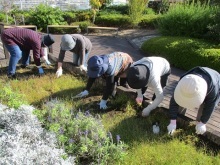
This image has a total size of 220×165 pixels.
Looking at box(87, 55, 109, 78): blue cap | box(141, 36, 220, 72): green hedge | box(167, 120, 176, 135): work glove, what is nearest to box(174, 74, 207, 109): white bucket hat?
box(167, 120, 176, 135): work glove

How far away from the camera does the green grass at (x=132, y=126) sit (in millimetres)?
2770

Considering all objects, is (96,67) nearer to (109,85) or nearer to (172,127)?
(109,85)

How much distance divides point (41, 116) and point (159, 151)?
53.4 inches

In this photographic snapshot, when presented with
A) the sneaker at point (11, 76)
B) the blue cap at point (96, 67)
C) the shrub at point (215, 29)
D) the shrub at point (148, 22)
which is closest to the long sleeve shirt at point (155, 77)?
the blue cap at point (96, 67)

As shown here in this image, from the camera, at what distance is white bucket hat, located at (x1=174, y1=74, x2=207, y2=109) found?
268 cm

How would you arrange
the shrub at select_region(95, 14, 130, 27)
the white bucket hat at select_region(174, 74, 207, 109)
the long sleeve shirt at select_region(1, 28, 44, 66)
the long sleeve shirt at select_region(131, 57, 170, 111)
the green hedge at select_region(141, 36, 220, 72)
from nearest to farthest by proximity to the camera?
the white bucket hat at select_region(174, 74, 207, 109) → the long sleeve shirt at select_region(131, 57, 170, 111) → the long sleeve shirt at select_region(1, 28, 44, 66) → the green hedge at select_region(141, 36, 220, 72) → the shrub at select_region(95, 14, 130, 27)

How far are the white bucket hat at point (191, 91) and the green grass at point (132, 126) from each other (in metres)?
0.54

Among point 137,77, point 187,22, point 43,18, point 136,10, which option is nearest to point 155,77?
point 137,77

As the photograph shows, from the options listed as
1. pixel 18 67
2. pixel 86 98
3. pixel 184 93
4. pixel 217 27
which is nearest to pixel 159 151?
pixel 184 93

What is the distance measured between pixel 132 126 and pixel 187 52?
4.30 metres

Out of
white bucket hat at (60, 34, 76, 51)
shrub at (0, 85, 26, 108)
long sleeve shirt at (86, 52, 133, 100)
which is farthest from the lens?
white bucket hat at (60, 34, 76, 51)

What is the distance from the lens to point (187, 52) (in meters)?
7.06

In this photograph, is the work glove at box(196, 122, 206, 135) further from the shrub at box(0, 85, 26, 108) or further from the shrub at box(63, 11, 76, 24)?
the shrub at box(63, 11, 76, 24)

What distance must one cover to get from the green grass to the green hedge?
127 inches
